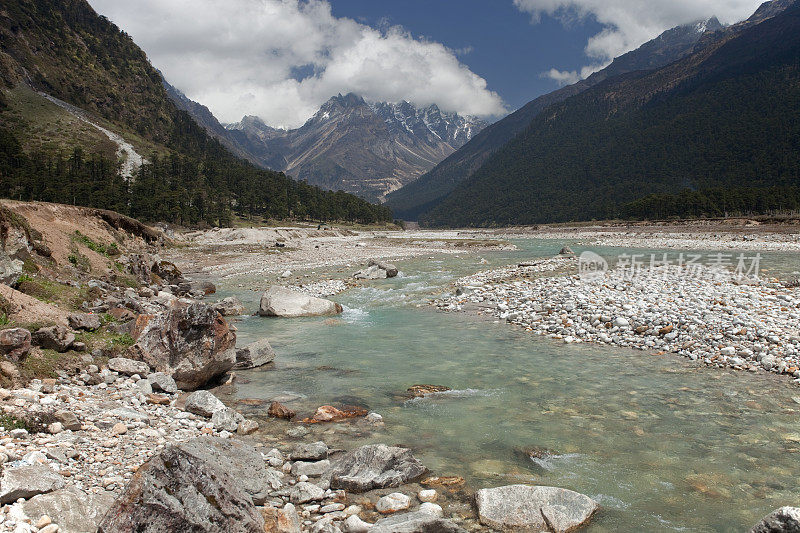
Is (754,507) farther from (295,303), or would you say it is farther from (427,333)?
(295,303)

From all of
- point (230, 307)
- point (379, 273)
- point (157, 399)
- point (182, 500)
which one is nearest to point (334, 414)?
point (157, 399)

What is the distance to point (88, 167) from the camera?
101312 millimetres

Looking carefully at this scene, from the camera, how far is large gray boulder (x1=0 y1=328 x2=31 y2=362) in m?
8.11

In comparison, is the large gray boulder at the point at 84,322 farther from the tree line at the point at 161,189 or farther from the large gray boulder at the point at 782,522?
the tree line at the point at 161,189

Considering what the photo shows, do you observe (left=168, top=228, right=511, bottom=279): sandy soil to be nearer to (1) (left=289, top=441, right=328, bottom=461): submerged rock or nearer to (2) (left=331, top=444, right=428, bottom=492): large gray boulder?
(1) (left=289, top=441, right=328, bottom=461): submerged rock

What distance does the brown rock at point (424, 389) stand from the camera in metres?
10.9

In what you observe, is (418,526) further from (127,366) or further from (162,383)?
(127,366)

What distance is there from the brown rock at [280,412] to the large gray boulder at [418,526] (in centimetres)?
460

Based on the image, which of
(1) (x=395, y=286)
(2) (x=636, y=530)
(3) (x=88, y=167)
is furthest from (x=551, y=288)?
(3) (x=88, y=167)

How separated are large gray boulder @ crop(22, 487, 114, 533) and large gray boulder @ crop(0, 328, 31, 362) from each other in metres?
4.84

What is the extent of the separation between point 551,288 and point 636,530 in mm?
18082

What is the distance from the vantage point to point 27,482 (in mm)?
4695

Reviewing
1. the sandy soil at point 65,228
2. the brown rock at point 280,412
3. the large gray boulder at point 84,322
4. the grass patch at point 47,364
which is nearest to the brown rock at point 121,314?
the large gray boulder at point 84,322

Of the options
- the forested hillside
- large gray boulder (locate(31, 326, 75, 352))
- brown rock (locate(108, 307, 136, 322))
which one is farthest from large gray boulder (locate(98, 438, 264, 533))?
the forested hillside
